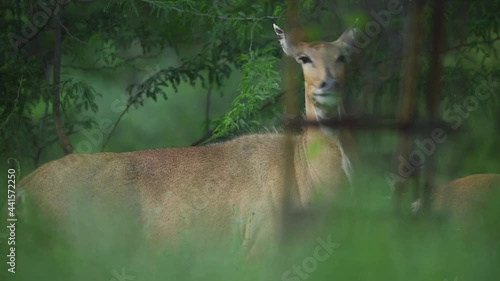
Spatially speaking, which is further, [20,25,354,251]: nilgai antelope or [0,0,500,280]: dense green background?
[20,25,354,251]: nilgai antelope

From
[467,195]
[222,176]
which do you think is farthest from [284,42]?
[467,195]

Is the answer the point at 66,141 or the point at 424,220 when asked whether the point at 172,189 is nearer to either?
the point at 66,141

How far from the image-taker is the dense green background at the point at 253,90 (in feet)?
18.5

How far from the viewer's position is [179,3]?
406 inches

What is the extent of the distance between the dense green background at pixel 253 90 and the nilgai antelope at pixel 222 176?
291 mm

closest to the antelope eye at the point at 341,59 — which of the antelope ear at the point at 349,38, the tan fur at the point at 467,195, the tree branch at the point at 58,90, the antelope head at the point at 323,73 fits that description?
the antelope head at the point at 323,73

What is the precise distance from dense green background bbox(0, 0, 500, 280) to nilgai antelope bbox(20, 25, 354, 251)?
0.96 feet

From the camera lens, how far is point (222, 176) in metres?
9.50

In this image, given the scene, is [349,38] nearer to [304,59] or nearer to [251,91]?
[304,59]

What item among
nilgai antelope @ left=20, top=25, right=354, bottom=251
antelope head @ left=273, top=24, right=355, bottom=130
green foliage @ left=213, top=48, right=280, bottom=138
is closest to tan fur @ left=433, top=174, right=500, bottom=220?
nilgai antelope @ left=20, top=25, right=354, bottom=251

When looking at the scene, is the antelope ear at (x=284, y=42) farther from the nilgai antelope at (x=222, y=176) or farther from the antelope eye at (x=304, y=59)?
the antelope eye at (x=304, y=59)

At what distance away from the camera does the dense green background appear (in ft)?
18.5

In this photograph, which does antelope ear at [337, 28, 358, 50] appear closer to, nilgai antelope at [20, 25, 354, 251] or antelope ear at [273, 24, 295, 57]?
nilgai antelope at [20, 25, 354, 251]

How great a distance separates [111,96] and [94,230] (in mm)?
8313
